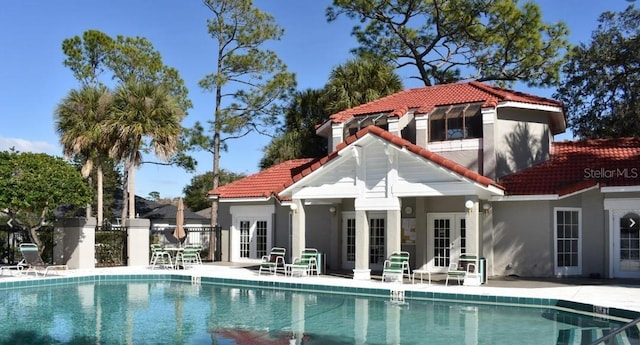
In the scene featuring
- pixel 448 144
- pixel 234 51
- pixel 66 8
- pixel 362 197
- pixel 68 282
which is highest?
pixel 234 51

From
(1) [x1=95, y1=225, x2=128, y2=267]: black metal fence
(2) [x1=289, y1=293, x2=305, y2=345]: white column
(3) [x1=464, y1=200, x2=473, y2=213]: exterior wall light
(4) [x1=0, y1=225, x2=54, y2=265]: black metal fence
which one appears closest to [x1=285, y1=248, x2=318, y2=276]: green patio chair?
(2) [x1=289, y1=293, x2=305, y2=345]: white column

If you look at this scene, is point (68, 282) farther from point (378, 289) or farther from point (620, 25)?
point (620, 25)

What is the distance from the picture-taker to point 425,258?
2288 cm

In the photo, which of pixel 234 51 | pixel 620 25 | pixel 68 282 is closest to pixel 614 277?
pixel 68 282

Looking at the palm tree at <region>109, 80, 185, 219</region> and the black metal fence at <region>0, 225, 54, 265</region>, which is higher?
the palm tree at <region>109, 80, 185, 219</region>

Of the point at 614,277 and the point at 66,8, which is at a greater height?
the point at 66,8

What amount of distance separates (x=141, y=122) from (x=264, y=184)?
634 centimetres

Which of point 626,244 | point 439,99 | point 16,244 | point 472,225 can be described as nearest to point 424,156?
point 472,225

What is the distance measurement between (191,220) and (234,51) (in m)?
17.6

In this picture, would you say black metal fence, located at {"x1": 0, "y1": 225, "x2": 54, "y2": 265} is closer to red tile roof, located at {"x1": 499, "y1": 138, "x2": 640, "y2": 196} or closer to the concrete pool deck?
the concrete pool deck

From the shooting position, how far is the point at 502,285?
19.0 metres

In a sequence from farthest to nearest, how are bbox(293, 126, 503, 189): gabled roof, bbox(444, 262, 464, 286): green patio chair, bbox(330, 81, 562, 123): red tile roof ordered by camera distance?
bbox(330, 81, 562, 123): red tile roof, bbox(293, 126, 503, 189): gabled roof, bbox(444, 262, 464, 286): green patio chair

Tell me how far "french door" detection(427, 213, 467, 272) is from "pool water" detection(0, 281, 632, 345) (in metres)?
5.74

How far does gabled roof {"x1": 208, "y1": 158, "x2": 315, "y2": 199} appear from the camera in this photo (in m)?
27.9
